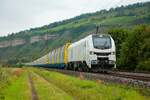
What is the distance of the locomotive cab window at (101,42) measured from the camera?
123ft

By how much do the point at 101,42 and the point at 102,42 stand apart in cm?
9

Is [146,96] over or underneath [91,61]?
underneath

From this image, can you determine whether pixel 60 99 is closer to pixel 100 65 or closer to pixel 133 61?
pixel 100 65

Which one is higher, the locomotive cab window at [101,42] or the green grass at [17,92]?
the locomotive cab window at [101,42]

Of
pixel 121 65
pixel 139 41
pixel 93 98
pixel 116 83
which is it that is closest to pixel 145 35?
pixel 139 41

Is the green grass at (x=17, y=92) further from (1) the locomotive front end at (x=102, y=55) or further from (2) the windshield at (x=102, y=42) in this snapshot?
(2) the windshield at (x=102, y=42)

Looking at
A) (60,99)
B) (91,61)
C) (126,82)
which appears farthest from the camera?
(91,61)

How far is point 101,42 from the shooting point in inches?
1497

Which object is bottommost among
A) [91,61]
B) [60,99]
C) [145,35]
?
[60,99]

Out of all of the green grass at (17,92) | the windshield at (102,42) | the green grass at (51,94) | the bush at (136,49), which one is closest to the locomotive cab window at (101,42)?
the windshield at (102,42)

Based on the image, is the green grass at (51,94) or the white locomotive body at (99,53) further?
the white locomotive body at (99,53)

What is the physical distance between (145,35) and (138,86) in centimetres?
4674

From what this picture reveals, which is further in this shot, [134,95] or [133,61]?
[133,61]

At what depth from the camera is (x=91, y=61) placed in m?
36.4
